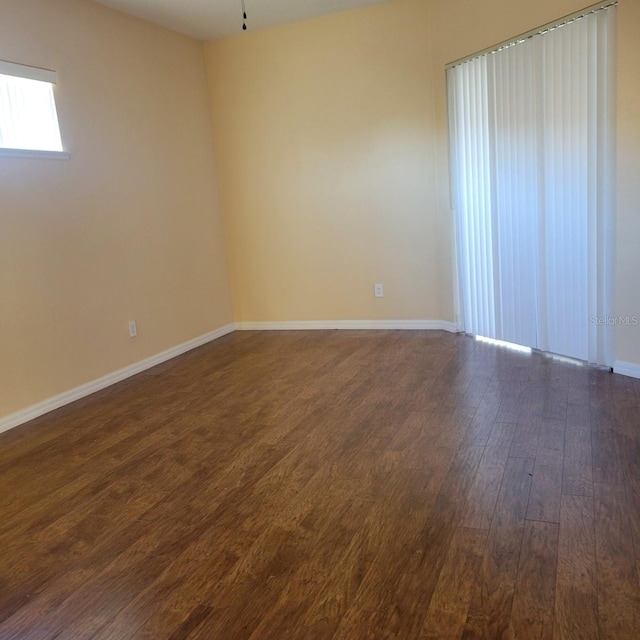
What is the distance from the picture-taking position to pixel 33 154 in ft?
12.1

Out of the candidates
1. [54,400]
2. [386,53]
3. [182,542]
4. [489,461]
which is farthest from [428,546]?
[386,53]

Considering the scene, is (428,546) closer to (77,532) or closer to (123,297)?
(77,532)

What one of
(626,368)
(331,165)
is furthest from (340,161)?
(626,368)

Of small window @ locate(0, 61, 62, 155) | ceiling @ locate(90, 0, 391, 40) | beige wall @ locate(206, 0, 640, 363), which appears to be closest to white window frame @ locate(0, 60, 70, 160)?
small window @ locate(0, 61, 62, 155)

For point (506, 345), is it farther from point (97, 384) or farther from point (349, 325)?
point (97, 384)

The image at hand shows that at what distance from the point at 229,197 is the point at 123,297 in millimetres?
1676

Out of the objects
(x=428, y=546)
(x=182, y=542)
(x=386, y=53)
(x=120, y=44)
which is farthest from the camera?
(x=386, y=53)

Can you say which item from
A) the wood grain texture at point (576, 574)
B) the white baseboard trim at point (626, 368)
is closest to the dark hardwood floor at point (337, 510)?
the wood grain texture at point (576, 574)

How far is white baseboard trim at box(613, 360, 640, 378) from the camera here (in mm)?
3475

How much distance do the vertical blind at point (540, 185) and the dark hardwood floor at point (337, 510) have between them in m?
0.43

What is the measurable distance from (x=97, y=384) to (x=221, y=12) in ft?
9.88

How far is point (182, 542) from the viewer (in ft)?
7.24

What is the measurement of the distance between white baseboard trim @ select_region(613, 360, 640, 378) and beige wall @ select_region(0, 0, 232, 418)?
134 inches

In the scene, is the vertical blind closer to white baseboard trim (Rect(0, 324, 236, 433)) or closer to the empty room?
the empty room
